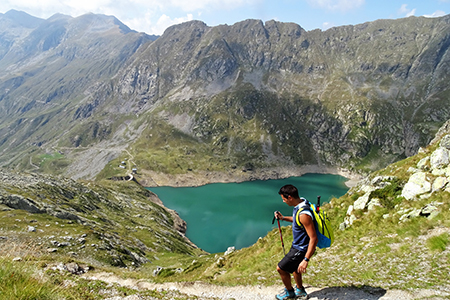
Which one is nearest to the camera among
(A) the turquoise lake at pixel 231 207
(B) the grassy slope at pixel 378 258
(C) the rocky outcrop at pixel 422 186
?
(B) the grassy slope at pixel 378 258

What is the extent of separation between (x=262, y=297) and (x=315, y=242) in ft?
12.9

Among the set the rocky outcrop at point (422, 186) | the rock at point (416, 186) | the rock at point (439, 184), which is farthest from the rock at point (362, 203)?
the rock at point (439, 184)

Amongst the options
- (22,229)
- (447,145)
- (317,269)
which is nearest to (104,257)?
(22,229)

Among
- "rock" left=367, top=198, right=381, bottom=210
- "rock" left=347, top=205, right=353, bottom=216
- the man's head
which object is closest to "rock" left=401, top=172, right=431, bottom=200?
"rock" left=367, top=198, right=381, bottom=210

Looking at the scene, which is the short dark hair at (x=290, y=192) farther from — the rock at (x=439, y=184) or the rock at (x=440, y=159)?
the rock at (x=440, y=159)

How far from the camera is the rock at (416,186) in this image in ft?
47.9

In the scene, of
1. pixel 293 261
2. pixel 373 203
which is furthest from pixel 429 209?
pixel 293 261

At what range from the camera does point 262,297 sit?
9180 mm

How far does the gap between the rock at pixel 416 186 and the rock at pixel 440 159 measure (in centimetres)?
102

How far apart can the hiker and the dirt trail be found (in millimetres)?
1003

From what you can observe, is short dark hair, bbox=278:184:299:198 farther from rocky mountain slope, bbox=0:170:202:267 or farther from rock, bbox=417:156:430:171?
rock, bbox=417:156:430:171

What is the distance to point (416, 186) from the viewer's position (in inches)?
596

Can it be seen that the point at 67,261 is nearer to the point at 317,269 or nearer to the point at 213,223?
the point at 317,269

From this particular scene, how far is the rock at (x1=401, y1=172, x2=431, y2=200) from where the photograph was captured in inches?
575
